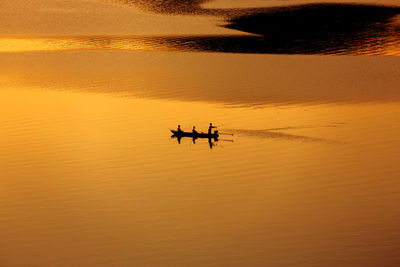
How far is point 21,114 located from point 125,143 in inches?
329

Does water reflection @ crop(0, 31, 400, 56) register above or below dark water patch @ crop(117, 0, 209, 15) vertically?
below

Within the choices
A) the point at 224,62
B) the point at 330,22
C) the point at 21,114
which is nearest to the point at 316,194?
the point at 21,114

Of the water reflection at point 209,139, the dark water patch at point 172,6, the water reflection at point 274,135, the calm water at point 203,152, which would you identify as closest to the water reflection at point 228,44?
the calm water at point 203,152

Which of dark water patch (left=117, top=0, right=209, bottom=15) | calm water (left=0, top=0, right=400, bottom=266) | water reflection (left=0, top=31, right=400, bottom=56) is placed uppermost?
dark water patch (left=117, top=0, right=209, bottom=15)

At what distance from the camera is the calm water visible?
22.5 metres

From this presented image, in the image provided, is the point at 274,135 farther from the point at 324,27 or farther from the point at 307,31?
the point at 324,27

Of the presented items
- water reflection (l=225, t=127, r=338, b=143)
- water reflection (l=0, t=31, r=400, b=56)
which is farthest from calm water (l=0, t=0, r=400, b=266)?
water reflection (l=0, t=31, r=400, b=56)

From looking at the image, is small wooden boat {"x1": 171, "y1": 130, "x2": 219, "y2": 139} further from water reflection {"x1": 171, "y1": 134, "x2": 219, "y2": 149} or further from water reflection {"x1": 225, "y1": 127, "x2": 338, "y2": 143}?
water reflection {"x1": 225, "y1": 127, "x2": 338, "y2": 143}

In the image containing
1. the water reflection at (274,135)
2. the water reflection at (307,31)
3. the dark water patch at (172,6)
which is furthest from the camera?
the dark water patch at (172,6)

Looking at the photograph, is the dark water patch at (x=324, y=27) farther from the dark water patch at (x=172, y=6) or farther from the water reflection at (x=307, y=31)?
the dark water patch at (x=172, y=6)

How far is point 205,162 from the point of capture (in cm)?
3056

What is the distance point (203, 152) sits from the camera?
1267 inches

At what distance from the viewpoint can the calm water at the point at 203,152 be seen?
22.5 metres

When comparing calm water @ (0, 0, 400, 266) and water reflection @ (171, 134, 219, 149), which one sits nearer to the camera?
calm water @ (0, 0, 400, 266)
